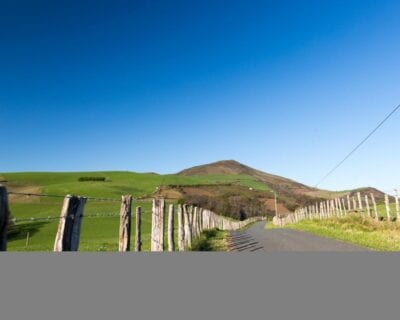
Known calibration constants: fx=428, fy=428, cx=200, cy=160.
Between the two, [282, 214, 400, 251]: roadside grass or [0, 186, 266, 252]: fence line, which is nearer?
[0, 186, 266, 252]: fence line

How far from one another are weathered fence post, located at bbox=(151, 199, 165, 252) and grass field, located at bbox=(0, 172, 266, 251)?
63.3ft

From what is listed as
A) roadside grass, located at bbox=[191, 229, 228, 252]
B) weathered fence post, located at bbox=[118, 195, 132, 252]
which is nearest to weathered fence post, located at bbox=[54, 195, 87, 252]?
weathered fence post, located at bbox=[118, 195, 132, 252]

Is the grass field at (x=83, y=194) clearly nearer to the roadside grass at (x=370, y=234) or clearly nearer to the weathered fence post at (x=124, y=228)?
the roadside grass at (x=370, y=234)

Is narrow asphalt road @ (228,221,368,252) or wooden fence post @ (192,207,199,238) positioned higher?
wooden fence post @ (192,207,199,238)

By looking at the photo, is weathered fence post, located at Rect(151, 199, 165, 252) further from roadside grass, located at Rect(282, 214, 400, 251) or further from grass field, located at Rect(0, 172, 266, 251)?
grass field, located at Rect(0, 172, 266, 251)

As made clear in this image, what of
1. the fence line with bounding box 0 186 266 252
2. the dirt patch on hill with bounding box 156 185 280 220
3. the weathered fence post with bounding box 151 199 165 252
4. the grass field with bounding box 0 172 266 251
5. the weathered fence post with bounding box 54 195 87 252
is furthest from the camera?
the dirt patch on hill with bounding box 156 185 280 220

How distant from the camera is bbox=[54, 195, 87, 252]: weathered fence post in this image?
26.5ft

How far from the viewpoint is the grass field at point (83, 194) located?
4819 cm

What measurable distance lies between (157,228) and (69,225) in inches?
218

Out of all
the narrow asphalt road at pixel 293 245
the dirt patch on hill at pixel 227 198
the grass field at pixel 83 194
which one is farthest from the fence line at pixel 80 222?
the dirt patch on hill at pixel 227 198

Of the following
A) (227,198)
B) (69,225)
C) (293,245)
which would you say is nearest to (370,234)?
(293,245)

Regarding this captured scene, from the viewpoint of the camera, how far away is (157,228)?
534 inches

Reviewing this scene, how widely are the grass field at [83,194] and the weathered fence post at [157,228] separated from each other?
63.3 feet

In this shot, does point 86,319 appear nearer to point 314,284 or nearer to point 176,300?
point 176,300
